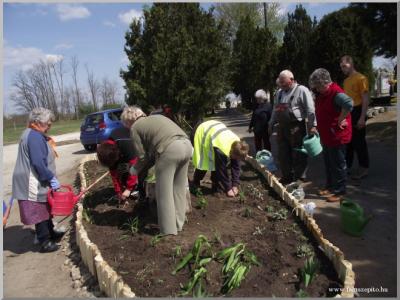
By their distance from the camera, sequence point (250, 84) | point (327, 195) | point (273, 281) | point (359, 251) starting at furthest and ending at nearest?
point (250, 84), point (327, 195), point (359, 251), point (273, 281)

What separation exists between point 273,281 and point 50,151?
2.98 meters

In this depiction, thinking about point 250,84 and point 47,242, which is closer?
point 47,242

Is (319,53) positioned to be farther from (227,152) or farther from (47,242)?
(47,242)

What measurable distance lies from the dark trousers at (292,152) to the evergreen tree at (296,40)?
1532 centimetres

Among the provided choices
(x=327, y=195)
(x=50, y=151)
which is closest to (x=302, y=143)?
(x=327, y=195)

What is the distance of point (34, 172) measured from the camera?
14.3ft

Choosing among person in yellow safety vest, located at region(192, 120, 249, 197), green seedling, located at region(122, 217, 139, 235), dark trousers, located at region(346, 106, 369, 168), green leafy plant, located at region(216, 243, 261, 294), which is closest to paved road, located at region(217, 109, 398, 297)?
dark trousers, located at region(346, 106, 369, 168)

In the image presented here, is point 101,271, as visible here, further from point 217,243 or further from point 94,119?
point 94,119

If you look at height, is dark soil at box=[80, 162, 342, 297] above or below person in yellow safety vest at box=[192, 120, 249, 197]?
below

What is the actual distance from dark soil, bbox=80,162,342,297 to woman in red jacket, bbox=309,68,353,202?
2.91 feet

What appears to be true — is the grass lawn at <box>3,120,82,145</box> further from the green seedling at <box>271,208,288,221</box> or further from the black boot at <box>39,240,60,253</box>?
the green seedling at <box>271,208,288,221</box>

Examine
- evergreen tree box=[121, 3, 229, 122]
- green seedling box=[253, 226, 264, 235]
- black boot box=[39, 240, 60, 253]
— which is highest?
evergreen tree box=[121, 3, 229, 122]

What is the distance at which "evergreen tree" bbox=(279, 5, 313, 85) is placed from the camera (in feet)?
68.5

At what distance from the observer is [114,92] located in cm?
6681
